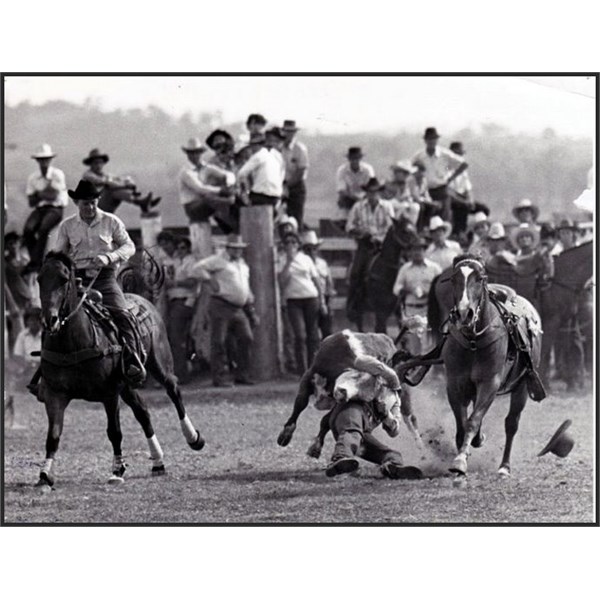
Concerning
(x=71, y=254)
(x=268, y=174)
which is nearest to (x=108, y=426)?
(x=71, y=254)

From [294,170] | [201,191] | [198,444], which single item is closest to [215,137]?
[201,191]

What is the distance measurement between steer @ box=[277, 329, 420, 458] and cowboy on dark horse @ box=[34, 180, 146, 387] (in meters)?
1.34

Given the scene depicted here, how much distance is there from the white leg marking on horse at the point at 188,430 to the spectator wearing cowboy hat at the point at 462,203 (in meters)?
2.63

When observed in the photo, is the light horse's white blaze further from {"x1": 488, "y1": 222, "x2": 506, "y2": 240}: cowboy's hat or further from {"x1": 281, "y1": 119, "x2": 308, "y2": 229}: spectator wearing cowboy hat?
{"x1": 281, "y1": 119, "x2": 308, "y2": 229}: spectator wearing cowboy hat

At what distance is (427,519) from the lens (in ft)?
47.4

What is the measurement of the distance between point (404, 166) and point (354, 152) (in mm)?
458

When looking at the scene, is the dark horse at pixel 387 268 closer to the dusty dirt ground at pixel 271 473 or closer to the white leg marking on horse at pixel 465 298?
the dusty dirt ground at pixel 271 473

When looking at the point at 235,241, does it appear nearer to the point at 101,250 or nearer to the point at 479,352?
the point at 101,250

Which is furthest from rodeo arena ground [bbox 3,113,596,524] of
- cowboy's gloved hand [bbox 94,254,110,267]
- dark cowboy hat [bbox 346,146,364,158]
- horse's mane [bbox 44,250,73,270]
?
horse's mane [bbox 44,250,73,270]

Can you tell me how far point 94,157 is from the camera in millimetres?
14672

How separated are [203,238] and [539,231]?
2.69 m

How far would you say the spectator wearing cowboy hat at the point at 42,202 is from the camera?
576 inches

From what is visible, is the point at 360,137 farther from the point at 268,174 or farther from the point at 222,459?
the point at 222,459

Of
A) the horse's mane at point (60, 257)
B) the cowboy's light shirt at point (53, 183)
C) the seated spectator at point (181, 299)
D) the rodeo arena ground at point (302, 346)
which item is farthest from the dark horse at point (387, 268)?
the horse's mane at point (60, 257)
